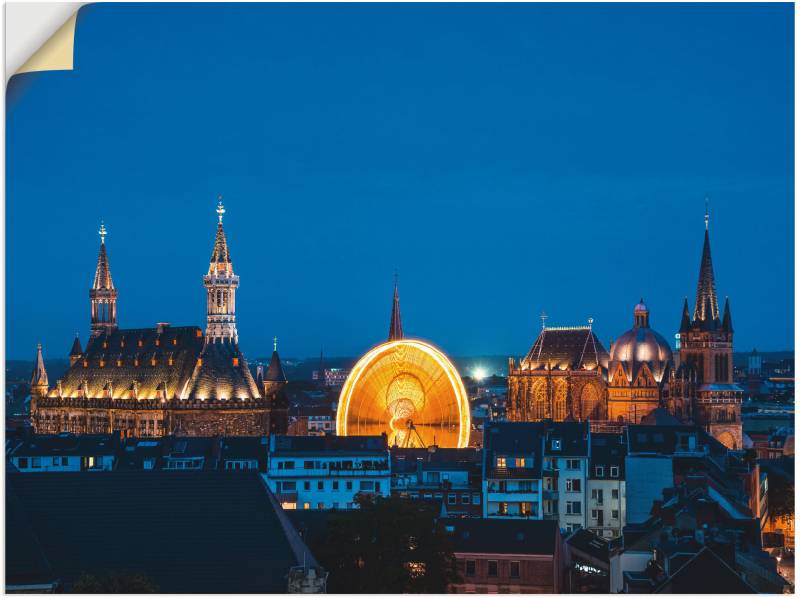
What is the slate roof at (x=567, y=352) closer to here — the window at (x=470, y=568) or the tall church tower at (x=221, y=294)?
the tall church tower at (x=221, y=294)

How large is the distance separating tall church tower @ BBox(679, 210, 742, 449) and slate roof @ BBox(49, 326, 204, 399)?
4112cm

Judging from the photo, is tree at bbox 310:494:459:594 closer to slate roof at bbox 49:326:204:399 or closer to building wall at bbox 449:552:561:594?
building wall at bbox 449:552:561:594

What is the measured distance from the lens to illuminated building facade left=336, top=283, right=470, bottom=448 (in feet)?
234

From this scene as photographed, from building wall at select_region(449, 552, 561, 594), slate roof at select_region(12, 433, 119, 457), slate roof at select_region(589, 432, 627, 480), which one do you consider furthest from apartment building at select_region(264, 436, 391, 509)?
building wall at select_region(449, 552, 561, 594)

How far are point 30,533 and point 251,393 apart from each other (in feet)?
222

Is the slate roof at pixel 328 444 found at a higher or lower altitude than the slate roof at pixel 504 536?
higher

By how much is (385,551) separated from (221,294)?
213 feet

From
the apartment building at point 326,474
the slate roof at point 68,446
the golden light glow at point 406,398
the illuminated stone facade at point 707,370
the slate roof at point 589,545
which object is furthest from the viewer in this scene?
the illuminated stone facade at point 707,370

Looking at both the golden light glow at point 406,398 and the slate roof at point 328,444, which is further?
the golden light glow at point 406,398

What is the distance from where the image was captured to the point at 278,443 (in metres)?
64.5

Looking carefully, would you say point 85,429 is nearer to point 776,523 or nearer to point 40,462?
point 40,462

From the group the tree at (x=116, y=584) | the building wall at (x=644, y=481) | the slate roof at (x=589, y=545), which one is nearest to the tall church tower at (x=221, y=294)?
the building wall at (x=644, y=481)

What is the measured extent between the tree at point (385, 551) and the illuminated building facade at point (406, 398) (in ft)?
112

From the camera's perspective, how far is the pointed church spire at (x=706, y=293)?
12262 centimetres
